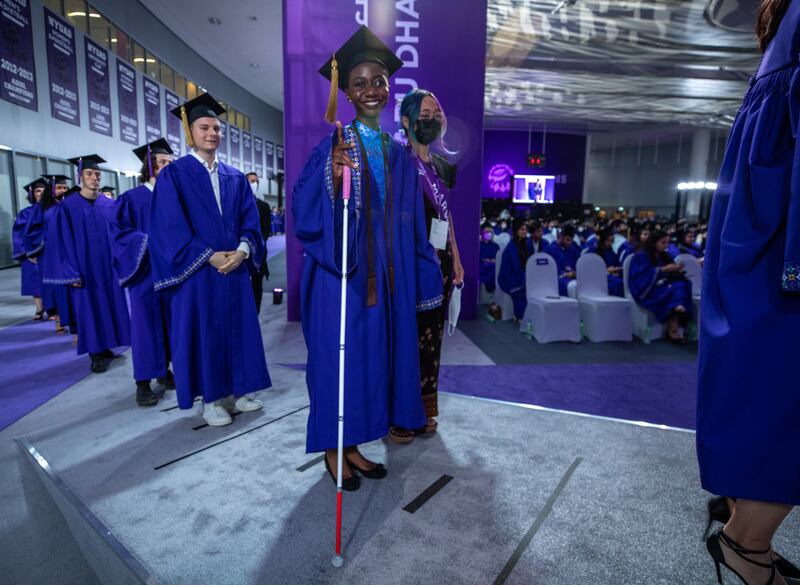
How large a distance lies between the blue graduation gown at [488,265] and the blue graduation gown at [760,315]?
587cm

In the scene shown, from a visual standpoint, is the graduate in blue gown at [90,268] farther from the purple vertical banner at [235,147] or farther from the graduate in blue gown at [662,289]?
the purple vertical banner at [235,147]

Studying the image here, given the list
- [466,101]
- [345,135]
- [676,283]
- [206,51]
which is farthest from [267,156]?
[345,135]

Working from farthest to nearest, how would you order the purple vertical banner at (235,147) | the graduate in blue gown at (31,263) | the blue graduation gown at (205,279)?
the purple vertical banner at (235,147), the graduate in blue gown at (31,263), the blue graduation gown at (205,279)

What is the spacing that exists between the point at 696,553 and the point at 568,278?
17.0 feet

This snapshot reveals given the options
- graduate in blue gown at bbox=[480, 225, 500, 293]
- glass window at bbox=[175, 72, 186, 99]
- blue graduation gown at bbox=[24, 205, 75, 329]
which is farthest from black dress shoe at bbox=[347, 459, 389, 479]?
glass window at bbox=[175, 72, 186, 99]

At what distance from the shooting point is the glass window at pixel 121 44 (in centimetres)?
→ 1117

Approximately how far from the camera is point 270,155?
2383 cm

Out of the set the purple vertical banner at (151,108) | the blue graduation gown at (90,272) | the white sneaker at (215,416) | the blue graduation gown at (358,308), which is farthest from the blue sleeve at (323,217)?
the purple vertical banner at (151,108)

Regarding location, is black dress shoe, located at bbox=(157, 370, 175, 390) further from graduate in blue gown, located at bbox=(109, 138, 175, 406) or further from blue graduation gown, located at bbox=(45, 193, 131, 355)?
blue graduation gown, located at bbox=(45, 193, 131, 355)

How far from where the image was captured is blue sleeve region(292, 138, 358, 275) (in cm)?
189

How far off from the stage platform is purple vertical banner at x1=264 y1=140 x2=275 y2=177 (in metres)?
21.9

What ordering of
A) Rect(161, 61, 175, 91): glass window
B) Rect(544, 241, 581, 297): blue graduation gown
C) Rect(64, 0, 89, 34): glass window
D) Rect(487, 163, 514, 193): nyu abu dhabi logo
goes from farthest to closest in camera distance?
Rect(487, 163, 514, 193): nyu abu dhabi logo → Rect(161, 61, 175, 91): glass window → Rect(64, 0, 89, 34): glass window → Rect(544, 241, 581, 297): blue graduation gown

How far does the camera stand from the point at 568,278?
6.62m

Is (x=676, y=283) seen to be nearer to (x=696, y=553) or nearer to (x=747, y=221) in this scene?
(x=696, y=553)
